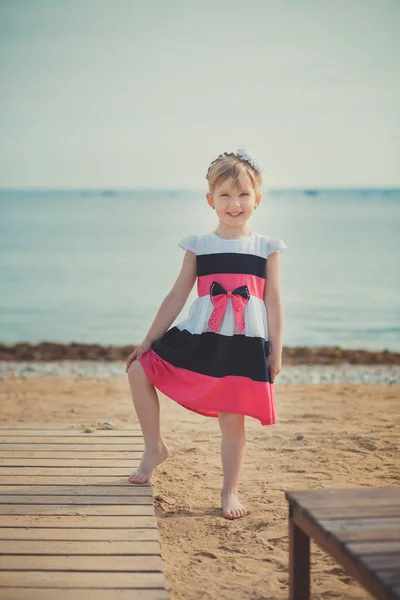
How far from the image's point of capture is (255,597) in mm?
3135

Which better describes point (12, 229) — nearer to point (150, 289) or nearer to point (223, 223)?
point (150, 289)

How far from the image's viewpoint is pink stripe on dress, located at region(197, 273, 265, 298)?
3.90 m

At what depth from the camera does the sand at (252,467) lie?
11.1 feet

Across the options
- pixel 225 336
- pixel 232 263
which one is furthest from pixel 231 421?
pixel 232 263

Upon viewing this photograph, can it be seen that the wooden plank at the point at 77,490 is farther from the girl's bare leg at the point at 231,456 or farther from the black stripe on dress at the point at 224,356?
the black stripe on dress at the point at 224,356

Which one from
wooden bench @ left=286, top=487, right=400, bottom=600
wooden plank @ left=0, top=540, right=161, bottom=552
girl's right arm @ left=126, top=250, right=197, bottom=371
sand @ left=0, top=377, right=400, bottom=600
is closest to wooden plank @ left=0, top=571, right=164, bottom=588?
wooden plank @ left=0, top=540, right=161, bottom=552

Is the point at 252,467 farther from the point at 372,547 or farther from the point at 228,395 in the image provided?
the point at 372,547

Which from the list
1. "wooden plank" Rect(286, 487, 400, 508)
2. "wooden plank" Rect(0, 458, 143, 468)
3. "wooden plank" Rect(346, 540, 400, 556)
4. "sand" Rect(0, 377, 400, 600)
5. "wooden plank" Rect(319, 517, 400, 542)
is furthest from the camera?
"wooden plank" Rect(0, 458, 143, 468)

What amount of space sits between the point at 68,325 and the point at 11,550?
12742 millimetres

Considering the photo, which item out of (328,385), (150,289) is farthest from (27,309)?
(328,385)

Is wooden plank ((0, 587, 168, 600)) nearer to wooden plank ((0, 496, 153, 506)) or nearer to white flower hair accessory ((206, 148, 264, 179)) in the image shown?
wooden plank ((0, 496, 153, 506))

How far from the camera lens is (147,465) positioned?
413cm

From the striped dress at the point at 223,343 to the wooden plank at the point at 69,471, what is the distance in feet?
2.29

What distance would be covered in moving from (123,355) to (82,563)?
8.39m
